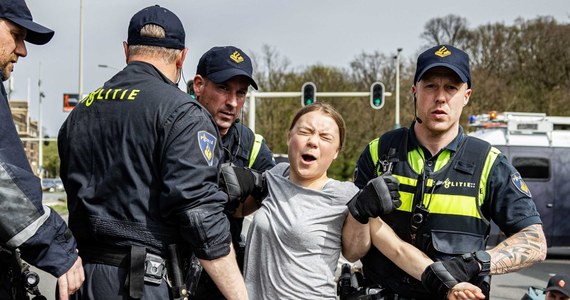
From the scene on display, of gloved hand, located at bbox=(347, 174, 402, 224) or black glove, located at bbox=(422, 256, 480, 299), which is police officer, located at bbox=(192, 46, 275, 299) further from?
black glove, located at bbox=(422, 256, 480, 299)

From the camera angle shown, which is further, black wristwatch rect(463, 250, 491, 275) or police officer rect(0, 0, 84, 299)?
black wristwatch rect(463, 250, 491, 275)

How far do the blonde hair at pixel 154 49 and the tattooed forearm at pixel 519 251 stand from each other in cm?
170

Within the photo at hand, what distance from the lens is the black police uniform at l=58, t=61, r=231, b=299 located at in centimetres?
290

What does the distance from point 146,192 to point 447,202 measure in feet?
4.49

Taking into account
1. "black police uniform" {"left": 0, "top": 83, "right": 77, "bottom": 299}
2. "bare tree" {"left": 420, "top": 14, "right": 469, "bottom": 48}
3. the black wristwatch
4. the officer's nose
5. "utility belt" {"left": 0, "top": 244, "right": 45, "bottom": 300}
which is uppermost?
"bare tree" {"left": 420, "top": 14, "right": 469, "bottom": 48}

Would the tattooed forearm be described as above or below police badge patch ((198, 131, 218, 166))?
below

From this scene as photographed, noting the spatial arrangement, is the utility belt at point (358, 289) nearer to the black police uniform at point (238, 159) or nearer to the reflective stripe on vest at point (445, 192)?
the reflective stripe on vest at point (445, 192)

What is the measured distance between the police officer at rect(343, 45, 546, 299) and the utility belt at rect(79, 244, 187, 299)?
2.58 feet

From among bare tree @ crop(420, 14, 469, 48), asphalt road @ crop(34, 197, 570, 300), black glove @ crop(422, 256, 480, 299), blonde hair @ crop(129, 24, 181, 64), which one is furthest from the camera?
bare tree @ crop(420, 14, 469, 48)

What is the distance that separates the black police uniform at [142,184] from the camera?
2.90 m

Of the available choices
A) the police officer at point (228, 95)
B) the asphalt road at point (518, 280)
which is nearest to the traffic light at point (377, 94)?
the asphalt road at point (518, 280)

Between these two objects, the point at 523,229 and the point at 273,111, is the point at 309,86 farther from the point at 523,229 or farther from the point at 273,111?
the point at 523,229

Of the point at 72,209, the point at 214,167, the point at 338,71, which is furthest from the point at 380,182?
the point at 338,71

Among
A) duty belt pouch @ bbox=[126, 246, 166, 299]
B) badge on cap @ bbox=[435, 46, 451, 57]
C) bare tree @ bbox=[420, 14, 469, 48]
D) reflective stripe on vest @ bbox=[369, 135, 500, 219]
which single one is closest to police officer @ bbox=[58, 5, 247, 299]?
duty belt pouch @ bbox=[126, 246, 166, 299]
